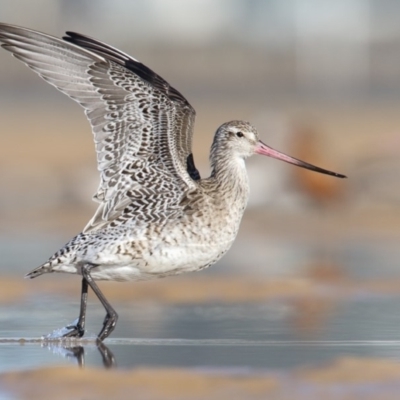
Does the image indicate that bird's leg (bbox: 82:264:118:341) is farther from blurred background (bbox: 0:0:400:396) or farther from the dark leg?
blurred background (bbox: 0:0:400:396)

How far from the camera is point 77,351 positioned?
30.7 feet

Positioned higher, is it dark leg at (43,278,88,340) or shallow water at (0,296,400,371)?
dark leg at (43,278,88,340)

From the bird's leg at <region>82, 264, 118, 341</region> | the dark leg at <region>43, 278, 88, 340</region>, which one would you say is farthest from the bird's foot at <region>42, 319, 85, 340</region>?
the bird's leg at <region>82, 264, 118, 341</region>

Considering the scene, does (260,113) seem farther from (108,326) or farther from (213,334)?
(108,326)

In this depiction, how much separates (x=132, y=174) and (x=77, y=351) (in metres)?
1.49

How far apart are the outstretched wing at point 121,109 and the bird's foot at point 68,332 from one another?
2.64ft

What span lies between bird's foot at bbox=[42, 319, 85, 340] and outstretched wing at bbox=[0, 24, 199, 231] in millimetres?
806

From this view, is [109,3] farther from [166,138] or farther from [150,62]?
[166,138]

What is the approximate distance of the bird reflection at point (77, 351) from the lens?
8.87 meters

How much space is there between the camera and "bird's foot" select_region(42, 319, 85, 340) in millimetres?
9578

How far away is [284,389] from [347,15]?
49.5m

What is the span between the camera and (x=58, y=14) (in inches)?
2226


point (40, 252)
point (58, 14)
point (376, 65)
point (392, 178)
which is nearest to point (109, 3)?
point (58, 14)

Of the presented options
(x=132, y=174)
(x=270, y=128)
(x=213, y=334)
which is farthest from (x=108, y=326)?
(x=270, y=128)
